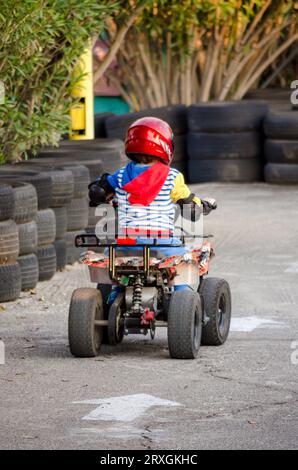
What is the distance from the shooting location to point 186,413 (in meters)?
6.77

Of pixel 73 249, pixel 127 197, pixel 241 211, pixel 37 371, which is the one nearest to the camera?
pixel 37 371

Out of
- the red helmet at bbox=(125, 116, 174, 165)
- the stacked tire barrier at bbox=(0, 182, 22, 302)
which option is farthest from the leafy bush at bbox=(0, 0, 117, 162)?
the red helmet at bbox=(125, 116, 174, 165)

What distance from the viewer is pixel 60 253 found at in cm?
1173

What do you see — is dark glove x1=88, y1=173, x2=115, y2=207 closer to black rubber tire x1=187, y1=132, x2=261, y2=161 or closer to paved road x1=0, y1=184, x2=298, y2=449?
paved road x1=0, y1=184, x2=298, y2=449

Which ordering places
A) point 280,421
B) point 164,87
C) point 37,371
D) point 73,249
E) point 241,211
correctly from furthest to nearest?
point 164,87
point 241,211
point 73,249
point 37,371
point 280,421

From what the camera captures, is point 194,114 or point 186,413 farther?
point 194,114

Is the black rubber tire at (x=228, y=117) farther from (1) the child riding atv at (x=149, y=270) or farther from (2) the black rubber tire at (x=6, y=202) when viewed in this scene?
(1) the child riding atv at (x=149, y=270)

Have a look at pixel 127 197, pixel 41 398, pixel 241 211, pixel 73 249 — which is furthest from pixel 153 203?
pixel 241 211

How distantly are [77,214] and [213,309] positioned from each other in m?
3.90

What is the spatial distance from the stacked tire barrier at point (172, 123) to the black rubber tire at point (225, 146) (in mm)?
200

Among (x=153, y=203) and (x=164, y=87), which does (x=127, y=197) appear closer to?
(x=153, y=203)

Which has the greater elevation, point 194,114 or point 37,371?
point 194,114

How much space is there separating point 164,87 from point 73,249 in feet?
31.4

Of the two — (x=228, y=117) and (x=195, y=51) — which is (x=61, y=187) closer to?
(x=228, y=117)
